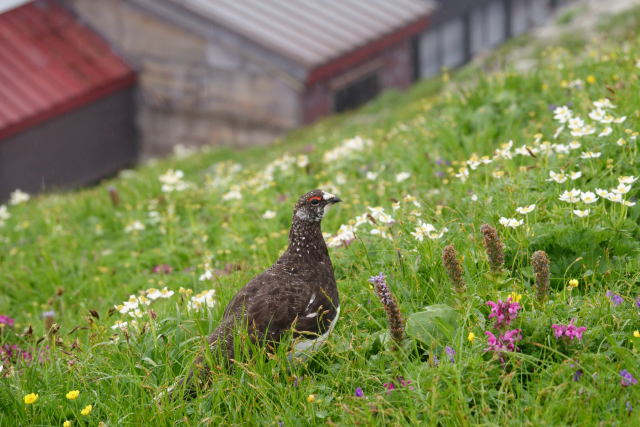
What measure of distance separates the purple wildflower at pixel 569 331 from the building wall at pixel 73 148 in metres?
14.1

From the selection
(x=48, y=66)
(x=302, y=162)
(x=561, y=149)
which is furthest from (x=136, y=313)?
(x=48, y=66)

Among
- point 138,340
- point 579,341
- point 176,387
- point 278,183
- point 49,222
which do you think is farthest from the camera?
point 49,222

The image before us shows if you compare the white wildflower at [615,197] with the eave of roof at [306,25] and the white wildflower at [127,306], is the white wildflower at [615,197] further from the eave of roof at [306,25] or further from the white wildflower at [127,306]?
the eave of roof at [306,25]

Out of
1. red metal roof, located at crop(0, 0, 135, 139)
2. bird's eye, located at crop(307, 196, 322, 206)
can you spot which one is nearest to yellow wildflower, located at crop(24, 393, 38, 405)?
bird's eye, located at crop(307, 196, 322, 206)

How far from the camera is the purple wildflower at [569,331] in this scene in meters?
4.18

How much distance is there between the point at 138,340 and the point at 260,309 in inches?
37.3

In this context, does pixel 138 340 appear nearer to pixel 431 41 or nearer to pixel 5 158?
pixel 5 158

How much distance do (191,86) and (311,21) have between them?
3470 millimetres

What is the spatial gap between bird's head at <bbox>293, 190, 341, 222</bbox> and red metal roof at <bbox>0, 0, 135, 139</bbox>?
12763 millimetres

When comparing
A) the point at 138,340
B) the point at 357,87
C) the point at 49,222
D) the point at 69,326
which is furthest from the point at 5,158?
the point at 138,340

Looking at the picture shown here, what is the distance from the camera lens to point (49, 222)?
964 centimetres

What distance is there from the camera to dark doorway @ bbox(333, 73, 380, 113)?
742 inches

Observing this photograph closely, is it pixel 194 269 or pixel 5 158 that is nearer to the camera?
pixel 194 269

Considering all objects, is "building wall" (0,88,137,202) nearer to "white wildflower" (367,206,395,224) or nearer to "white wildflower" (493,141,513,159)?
"white wildflower" (367,206,395,224)
